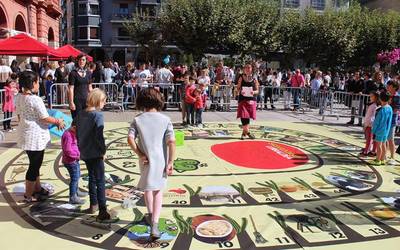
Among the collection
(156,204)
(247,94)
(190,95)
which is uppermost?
(247,94)

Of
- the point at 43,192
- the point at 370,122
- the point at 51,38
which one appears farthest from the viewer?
the point at 51,38

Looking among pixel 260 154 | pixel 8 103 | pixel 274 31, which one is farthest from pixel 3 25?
pixel 274 31

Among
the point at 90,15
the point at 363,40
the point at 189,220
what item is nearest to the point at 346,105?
the point at 189,220

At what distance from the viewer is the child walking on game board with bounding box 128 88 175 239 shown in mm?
4301

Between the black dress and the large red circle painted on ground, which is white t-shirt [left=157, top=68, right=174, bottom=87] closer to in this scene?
the large red circle painted on ground

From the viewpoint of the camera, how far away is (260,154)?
847 cm

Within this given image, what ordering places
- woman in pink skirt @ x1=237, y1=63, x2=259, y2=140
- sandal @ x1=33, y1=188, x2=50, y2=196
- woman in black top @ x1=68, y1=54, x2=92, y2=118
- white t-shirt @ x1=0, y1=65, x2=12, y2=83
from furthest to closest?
white t-shirt @ x1=0, y1=65, x2=12, y2=83 → woman in pink skirt @ x1=237, y1=63, x2=259, y2=140 → woman in black top @ x1=68, y1=54, x2=92, y2=118 → sandal @ x1=33, y1=188, x2=50, y2=196

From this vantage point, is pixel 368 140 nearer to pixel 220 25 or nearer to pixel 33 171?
pixel 33 171

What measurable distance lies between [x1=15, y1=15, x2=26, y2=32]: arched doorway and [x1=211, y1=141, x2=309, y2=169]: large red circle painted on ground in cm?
1780

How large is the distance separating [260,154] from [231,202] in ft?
9.78

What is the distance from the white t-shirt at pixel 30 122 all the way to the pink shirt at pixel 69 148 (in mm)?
355

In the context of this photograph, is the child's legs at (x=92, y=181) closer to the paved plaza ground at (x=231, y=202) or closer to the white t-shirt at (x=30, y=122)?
the paved plaza ground at (x=231, y=202)

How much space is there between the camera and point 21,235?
14.9ft

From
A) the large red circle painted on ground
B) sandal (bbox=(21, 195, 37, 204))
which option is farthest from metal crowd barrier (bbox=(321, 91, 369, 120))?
sandal (bbox=(21, 195, 37, 204))
